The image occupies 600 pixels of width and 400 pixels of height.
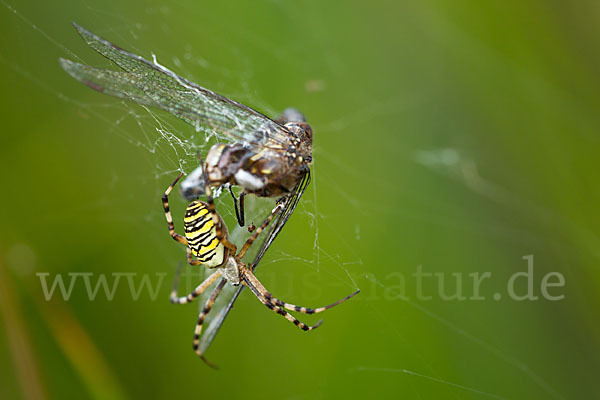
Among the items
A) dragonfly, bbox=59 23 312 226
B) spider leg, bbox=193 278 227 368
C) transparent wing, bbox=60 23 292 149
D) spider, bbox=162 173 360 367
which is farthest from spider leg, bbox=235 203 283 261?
transparent wing, bbox=60 23 292 149

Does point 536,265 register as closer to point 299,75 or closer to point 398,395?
point 398,395

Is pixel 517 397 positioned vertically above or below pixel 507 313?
below

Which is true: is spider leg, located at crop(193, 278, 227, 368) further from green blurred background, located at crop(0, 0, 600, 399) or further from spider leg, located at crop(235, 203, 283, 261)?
spider leg, located at crop(235, 203, 283, 261)

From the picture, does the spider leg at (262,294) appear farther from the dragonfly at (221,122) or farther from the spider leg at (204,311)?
the dragonfly at (221,122)

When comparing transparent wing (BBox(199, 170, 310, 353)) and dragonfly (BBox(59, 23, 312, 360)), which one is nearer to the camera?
dragonfly (BBox(59, 23, 312, 360))

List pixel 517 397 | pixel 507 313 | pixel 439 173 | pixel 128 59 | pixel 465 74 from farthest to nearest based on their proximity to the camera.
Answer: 1. pixel 465 74
2. pixel 439 173
3. pixel 507 313
4. pixel 517 397
5. pixel 128 59

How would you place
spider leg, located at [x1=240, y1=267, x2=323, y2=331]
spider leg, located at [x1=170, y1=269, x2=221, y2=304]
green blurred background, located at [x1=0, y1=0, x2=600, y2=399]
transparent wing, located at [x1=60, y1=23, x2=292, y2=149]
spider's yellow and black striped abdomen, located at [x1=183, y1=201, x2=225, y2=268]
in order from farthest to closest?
spider leg, located at [x1=170, y1=269, x2=221, y2=304] → spider leg, located at [x1=240, y1=267, x2=323, y2=331] → green blurred background, located at [x1=0, y1=0, x2=600, y2=399] → spider's yellow and black striped abdomen, located at [x1=183, y1=201, x2=225, y2=268] → transparent wing, located at [x1=60, y1=23, x2=292, y2=149]

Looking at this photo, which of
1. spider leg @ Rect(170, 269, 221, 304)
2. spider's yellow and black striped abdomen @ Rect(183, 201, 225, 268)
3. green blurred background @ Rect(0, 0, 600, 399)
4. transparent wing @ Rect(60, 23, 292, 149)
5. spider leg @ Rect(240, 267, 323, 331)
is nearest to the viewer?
transparent wing @ Rect(60, 23, 292, 149)

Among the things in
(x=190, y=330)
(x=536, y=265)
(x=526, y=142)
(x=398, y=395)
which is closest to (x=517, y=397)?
(x=398, y=395)

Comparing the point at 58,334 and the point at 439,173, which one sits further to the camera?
the point at 439,173
